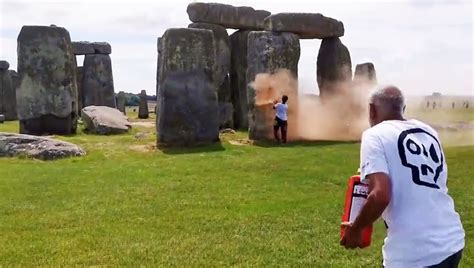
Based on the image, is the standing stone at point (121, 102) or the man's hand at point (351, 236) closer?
the man's hand at point (351, 236)

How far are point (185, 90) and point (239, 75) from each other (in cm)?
768

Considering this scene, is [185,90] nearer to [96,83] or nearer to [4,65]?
[96,83]

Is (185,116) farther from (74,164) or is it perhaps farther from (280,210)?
(280,210)

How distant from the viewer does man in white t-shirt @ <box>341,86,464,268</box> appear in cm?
336

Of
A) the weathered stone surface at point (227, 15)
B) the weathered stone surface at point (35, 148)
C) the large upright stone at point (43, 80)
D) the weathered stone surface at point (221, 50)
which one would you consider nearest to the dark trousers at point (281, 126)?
the weathered stone surface at point (35, 148)

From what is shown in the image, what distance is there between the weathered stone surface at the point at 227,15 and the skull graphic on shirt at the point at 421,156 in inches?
750

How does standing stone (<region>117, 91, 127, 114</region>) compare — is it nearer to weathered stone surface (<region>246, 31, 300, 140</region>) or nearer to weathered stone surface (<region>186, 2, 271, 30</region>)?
weathered stone surface (<region>186, 2, 271, 30</region>)

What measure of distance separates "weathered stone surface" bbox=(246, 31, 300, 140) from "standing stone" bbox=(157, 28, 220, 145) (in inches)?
79.4

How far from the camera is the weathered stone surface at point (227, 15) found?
22.1 metres

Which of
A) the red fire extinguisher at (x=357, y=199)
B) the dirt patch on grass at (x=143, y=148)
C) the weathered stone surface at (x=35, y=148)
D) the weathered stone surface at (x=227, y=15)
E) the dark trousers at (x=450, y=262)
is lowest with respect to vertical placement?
the dirt patch on grass at (x=143, y=148)

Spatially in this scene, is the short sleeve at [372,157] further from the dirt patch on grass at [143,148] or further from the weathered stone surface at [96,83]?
the weathered stone surface at [96,83]

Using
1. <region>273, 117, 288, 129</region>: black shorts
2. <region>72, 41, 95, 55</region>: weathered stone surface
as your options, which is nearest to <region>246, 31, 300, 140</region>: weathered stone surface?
<region>273, 117, 288, 129</region>: black shorts

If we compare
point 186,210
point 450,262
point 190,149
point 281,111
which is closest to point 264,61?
point 281,111

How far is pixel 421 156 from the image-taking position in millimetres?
3422
